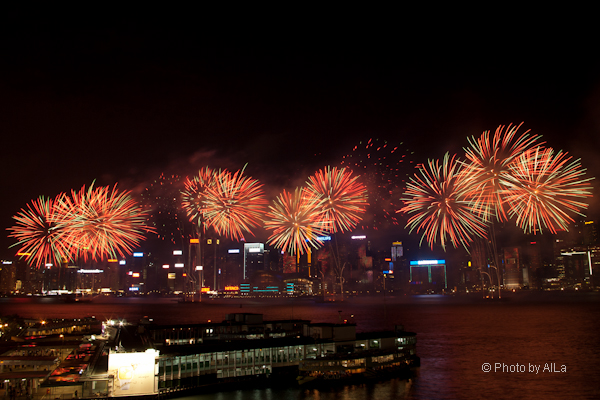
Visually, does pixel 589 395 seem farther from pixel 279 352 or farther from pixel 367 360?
pixel 279 352

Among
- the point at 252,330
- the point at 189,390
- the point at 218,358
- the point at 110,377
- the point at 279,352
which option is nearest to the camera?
the point at 110,377

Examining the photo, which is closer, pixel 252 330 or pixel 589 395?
pixel 589 395

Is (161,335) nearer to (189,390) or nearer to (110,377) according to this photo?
(189,390)

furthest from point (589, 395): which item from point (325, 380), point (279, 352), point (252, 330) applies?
point (252, 330)

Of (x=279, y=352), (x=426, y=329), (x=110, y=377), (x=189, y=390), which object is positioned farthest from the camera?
(x=426, y=329)

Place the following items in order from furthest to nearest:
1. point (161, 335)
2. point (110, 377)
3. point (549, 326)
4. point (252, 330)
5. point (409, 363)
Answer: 1. point (549, 326)
2. point (252, 330)
3. point (161, 335)
4. point (409, 363)
5. point (110, 377)

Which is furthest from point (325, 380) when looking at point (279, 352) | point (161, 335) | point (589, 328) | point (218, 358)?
point (589, 328)

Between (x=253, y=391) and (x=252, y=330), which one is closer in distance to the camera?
(x=253, y=391)

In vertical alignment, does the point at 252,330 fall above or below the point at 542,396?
above

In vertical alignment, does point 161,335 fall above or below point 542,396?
above
